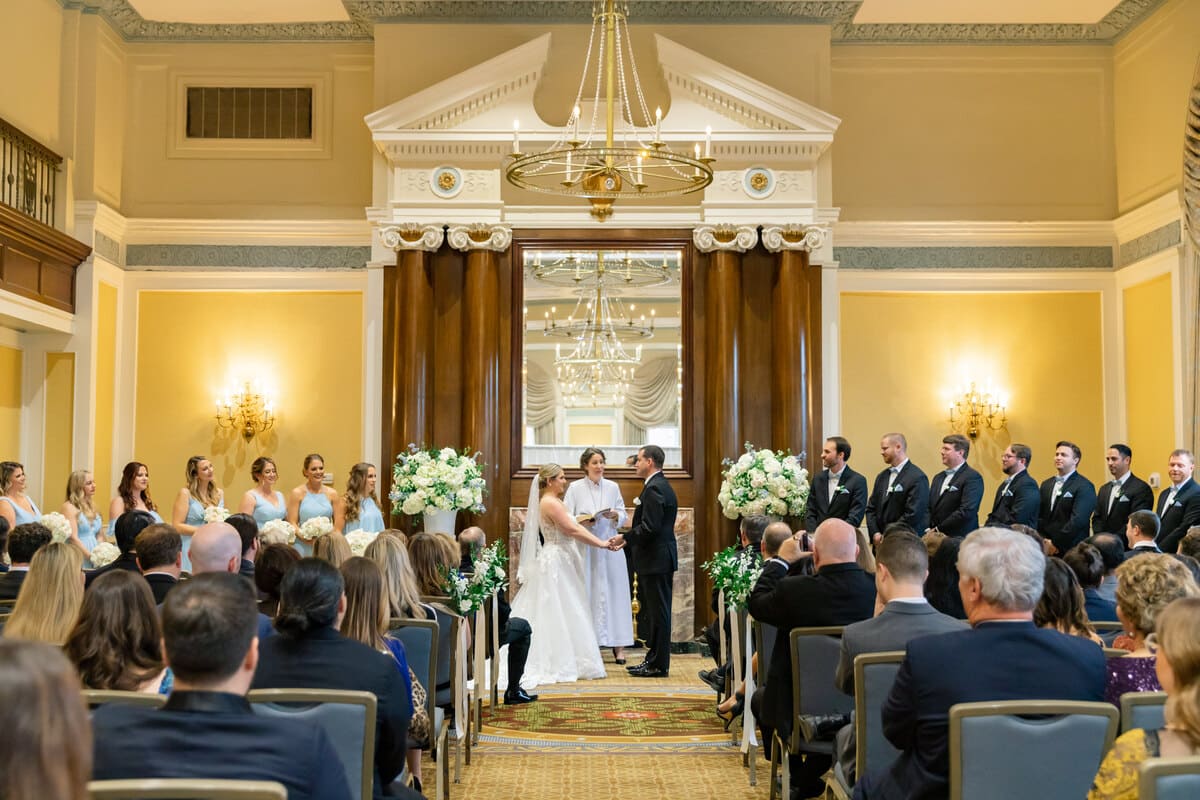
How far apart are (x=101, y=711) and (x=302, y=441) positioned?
9.72 metres

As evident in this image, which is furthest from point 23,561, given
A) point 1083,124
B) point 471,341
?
point 1083,124

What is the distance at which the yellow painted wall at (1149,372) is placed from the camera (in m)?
10.9

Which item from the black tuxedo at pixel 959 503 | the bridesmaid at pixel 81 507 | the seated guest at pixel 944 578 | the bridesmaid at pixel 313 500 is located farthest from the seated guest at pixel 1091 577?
the bridesmaid at pixel 81 507

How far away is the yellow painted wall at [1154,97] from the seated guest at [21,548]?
9617mm

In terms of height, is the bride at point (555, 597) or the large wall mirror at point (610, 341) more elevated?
the large wall mirror at point (610, 341)

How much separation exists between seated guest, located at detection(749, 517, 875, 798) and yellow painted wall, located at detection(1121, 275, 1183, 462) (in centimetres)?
678

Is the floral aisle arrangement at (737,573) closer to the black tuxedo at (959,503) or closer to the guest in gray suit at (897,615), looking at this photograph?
the guest in gray suit at (897,615)

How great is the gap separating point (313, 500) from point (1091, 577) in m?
6.62

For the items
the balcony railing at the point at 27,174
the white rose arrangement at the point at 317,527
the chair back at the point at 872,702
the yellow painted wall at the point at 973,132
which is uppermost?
the yellow painted wall at the point at 973,132

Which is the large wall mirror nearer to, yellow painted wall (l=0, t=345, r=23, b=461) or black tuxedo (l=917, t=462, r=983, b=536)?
black tuxedo (l=917, t=462, r=983, b=536)

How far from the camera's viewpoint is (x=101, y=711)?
2.39 meters

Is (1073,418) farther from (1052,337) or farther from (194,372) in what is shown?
(194,372)

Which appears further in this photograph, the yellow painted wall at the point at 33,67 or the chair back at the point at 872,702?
the yellow painted wall at the point at 33,67

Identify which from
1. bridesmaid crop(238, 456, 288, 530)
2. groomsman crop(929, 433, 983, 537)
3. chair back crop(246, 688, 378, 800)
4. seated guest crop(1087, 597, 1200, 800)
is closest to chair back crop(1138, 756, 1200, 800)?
seated guest crop(1087, 597, 1200, 800)
